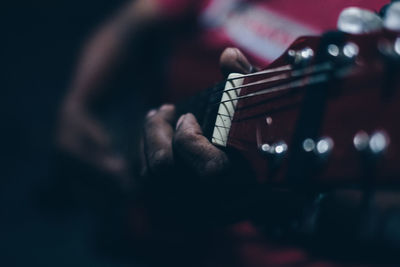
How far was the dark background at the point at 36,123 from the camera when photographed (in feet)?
5.44

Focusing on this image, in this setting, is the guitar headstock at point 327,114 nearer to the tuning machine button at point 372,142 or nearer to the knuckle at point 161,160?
the tuning machine button at point 372,142

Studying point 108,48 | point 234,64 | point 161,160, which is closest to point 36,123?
point 108,48

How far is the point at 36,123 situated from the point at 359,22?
1.87 metres

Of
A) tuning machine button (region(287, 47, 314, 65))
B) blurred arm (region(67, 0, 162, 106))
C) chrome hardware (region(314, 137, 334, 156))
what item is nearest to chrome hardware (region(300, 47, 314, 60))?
tuning machine button (region(287, 47, 314, 65))

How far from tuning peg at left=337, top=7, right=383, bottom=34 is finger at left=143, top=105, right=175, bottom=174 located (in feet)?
1.24

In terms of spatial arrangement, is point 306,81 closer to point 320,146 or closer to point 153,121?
point 320,146

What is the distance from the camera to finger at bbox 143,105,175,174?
0.69 metres

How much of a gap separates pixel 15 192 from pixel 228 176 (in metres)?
1.53

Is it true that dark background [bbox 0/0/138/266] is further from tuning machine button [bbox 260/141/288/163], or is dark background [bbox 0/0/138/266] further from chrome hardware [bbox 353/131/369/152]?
chrome hardware [bbox 353/131/369/152]

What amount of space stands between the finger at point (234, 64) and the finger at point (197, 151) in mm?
107

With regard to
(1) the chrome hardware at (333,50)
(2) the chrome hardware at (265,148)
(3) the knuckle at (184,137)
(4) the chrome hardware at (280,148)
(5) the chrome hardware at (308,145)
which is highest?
(3) the knuckle at (184,137)

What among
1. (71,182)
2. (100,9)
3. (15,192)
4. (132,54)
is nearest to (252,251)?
(132,54)

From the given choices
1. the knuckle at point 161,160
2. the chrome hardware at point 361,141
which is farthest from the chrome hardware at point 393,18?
the knuckle at point 161,160

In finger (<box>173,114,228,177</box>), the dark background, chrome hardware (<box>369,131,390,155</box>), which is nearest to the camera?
chrome hardware (<box>369,131,390,155</box>)
